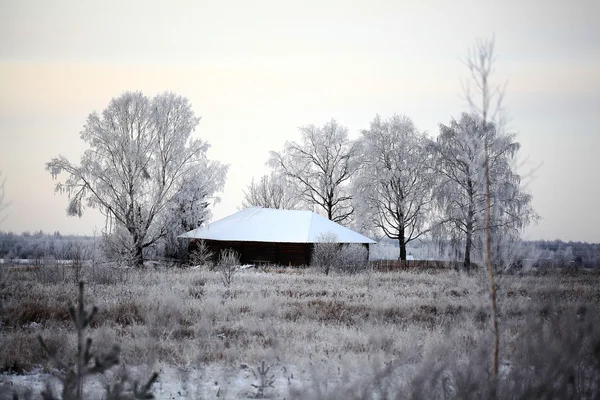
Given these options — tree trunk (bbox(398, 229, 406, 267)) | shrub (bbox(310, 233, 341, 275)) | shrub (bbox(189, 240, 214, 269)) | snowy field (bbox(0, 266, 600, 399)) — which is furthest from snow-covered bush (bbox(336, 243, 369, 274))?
snowy field (bbox(0, 266, 600, 399))

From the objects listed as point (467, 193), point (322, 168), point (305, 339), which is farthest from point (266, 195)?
point (305, 339)

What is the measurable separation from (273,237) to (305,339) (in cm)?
2254

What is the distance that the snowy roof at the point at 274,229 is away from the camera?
3056 cm

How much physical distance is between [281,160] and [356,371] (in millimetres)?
33761

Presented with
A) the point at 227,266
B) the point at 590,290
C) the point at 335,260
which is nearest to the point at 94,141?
the point at 227,266

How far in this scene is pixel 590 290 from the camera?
1709 centimetres

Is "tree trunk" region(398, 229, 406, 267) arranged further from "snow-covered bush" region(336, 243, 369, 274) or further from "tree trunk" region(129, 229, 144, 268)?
"tree trunk" region(129, 229, 144, 268)

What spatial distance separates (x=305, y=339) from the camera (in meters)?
8.55

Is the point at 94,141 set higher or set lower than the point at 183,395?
higher

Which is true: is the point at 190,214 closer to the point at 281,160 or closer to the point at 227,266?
the point at 227,266

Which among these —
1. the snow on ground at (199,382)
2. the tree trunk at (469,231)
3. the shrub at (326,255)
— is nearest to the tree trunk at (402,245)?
the tree trunk at (469,231)

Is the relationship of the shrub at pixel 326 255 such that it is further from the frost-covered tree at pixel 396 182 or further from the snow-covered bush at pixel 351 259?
the frost-covered tree at pixel 396 182

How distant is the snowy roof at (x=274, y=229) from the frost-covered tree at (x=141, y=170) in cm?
325

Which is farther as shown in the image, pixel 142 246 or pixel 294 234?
pixel 294 234
